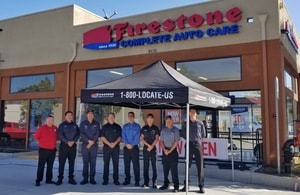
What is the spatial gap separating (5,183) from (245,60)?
869cm

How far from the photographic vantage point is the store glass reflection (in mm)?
16719

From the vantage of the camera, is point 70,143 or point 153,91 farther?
point 70,143

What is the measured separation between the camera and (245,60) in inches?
489

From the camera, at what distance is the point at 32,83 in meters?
17.8

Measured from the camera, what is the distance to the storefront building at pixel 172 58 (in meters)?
12.0

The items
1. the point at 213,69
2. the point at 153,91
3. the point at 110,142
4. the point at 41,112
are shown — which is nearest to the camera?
the point at 153,91

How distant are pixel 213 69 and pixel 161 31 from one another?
2688mm

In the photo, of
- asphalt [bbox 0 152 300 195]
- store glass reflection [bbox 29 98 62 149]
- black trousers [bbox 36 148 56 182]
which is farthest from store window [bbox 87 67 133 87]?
black trousers [bbox 36 148 56 182]

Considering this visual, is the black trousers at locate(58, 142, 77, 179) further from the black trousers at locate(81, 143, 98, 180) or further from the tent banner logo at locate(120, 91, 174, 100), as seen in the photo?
the tent banner logo at locate(120, 91, 174, 100)

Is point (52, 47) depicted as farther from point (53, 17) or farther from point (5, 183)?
point (5, 183)

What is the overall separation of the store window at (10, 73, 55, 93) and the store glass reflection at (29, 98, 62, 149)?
2.09ft

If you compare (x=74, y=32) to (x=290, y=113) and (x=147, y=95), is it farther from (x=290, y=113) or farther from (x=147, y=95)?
(x=290, y=113)

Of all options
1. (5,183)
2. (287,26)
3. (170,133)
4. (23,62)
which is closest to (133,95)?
(170,133)

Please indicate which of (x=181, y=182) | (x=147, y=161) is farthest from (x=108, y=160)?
(x=181, y=182)
